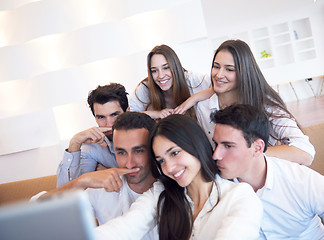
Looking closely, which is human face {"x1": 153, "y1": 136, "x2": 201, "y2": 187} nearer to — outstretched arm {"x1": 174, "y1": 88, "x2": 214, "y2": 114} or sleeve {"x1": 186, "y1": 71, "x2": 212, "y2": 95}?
outstretched arm {"x1": 174, "y1": 88, "x2": 214, "y2": 114}

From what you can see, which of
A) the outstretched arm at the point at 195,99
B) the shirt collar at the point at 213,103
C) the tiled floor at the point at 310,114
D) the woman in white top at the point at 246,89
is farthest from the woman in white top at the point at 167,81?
the tiled floor at the point at 310,114

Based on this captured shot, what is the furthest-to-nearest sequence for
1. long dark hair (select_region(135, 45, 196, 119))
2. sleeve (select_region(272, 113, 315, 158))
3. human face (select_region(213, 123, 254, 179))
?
long dark hair (select_region(135, 45, 196, 119)), sleeve (select_region(272, 113, 315, 158)), human face (select_region(213, 123, 254, 179))

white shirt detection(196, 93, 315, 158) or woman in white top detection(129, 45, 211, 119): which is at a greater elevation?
woman in white top detection(129, 45, 211, 119)

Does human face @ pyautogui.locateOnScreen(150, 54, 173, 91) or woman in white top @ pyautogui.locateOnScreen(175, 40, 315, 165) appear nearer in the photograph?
woman in white top @ pyautogui.locateOnScreen(175, 40, 315, 165)

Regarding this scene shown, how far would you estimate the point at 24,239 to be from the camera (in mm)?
402

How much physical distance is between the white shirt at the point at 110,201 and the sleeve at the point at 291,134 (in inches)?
33.8

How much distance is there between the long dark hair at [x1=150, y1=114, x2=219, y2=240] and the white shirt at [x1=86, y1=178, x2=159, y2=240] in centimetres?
30

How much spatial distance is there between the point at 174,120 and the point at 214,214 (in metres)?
0.40

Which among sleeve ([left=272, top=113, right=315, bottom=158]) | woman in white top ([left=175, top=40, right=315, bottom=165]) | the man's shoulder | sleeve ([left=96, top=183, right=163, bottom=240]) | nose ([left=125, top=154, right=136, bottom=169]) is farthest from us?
the man's shoulder

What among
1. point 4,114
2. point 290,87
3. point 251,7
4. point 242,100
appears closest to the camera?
point 242,100

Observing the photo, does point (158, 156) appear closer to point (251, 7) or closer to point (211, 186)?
point (211, 186)

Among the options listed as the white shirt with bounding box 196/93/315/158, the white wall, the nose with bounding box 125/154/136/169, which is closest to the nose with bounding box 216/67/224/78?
the white shirt with bounding box 196/93/315/158

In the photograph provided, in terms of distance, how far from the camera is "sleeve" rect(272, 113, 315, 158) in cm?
180

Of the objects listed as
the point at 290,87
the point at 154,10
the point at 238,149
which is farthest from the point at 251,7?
the point at 238,149
